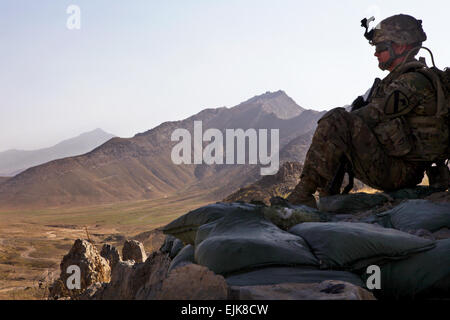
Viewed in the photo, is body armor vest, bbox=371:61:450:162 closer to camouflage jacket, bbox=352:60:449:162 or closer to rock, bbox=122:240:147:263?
camouflage jacket, bbox=352:60:449:162

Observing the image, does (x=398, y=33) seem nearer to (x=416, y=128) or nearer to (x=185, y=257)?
(x=416, y=128)

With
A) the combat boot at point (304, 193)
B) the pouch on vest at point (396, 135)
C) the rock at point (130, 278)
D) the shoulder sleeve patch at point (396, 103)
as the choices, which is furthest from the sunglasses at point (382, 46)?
the rock at point (130, 278)

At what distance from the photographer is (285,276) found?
156 centimetres

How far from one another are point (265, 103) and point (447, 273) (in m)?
121

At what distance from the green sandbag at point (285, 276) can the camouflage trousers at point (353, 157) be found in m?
2.41

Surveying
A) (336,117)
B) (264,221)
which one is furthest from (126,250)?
(264,221)

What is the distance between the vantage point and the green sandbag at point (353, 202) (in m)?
3.82

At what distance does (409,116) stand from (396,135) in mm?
249

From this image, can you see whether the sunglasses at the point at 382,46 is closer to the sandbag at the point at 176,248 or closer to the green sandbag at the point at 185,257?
the sandbag at the point at 176,248

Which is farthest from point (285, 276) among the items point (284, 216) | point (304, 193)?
point (304, 193)

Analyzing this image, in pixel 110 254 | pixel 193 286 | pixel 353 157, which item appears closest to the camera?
pixel 193 286

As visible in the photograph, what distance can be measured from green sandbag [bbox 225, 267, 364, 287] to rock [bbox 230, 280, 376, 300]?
0.17 meters

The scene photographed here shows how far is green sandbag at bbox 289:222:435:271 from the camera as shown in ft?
5.86

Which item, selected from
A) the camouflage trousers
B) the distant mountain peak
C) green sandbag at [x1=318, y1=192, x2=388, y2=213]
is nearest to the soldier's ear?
the camouflage trousers
